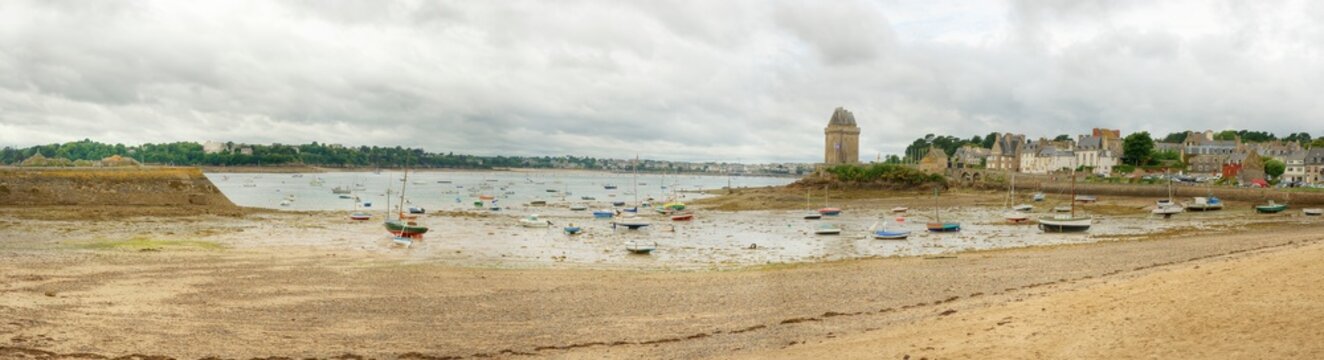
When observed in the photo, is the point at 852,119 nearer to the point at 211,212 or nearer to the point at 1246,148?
the point at 1246,148

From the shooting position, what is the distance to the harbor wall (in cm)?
5516

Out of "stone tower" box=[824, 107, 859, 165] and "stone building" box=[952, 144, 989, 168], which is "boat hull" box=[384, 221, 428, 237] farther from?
"stone building" box=[952, 144, 989, 168]

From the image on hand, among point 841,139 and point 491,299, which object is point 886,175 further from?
point 491,299

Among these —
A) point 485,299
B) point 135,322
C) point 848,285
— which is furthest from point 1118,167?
point 135,322

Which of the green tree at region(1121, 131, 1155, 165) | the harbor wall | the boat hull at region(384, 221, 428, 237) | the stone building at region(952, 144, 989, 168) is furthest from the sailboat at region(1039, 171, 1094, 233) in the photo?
the stone building at region(952, 144, 989, 168)

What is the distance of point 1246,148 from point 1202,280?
124 meters

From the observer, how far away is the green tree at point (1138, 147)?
378 ft

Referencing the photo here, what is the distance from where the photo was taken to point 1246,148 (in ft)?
383

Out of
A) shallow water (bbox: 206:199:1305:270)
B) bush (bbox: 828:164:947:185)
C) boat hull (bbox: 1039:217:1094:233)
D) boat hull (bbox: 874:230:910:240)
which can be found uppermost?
bush (bbox: 828:164:947:185)

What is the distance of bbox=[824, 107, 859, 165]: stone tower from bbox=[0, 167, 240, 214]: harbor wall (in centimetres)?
10570

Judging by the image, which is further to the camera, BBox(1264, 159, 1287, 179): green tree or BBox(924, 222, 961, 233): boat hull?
BBox(1264, 159, 1287, 179): green tree

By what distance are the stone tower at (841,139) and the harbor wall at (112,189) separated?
4161 inches

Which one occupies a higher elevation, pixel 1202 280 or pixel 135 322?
pixel 1202 280

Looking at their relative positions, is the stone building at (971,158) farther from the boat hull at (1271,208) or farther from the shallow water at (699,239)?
the shallow water at (699,239)
